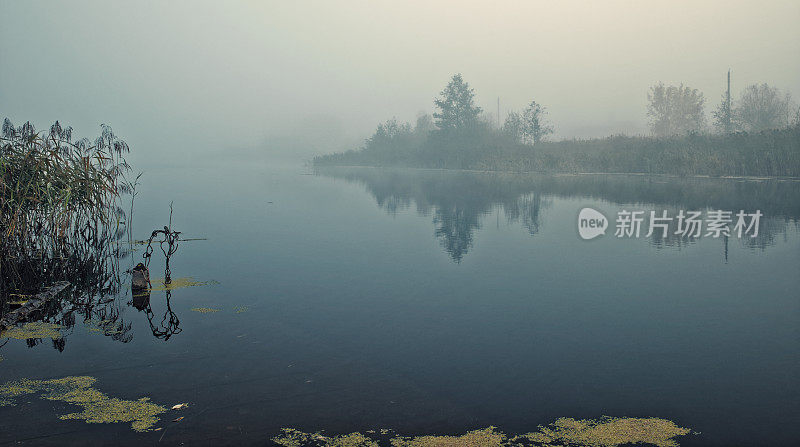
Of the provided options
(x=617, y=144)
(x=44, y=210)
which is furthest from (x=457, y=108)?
(x=44, y=210)

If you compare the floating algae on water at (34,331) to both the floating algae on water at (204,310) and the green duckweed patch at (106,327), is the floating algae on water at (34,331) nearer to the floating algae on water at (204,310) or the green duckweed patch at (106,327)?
the green duckweed patch at (106,327)

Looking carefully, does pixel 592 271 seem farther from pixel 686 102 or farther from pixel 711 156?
pixel 686 102

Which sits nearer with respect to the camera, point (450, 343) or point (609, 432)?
point (609, 432)

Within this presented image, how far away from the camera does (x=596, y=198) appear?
96.5 ft

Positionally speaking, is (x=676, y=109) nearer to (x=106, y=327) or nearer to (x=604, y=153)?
(x=604, y=153)

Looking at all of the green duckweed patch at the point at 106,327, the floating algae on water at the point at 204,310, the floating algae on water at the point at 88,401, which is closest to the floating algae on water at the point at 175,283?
the floating algae on water at the point at 204,310

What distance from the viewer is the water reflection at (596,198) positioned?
17.9 metres

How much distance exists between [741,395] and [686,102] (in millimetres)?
101983

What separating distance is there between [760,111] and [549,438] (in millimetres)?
86953

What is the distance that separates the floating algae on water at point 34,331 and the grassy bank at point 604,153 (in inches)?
1613

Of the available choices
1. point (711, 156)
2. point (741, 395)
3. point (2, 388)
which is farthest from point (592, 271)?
point (711, 156)

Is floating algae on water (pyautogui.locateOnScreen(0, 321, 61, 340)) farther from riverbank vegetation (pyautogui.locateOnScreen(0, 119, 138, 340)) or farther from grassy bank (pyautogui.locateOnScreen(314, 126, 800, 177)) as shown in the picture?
grassy bank (pyautogui.locateOnScreen(314, 126, 800, 177))

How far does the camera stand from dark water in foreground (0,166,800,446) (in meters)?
5.85

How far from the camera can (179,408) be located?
601 cm
